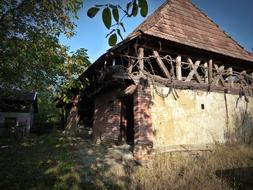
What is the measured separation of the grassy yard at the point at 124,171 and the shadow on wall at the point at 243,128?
1601mm

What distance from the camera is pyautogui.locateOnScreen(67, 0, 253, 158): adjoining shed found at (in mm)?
7801

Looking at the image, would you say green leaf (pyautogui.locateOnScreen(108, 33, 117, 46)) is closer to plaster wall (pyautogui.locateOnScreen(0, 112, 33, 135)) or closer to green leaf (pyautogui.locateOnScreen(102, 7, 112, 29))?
green leaf (pyautogui.locateOnScreen(102, 7, 112, 29))

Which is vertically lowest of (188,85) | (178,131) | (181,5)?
(178,131)

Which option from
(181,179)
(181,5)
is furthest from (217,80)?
(181,179)

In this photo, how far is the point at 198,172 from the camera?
19.6 feet

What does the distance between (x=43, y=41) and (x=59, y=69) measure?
3.46 ft

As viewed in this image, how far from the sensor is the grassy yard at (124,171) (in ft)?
17.1

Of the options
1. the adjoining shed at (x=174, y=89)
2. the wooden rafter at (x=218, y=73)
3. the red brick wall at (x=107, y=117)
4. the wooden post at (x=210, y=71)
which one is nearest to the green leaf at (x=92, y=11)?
the adjoining shed at (x=174, y=89)

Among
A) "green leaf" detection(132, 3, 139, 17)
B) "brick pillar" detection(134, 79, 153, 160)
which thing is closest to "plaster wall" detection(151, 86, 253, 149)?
"brick pillar" detection(134, 79, 153, 160)

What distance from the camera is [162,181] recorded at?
5.36 meters

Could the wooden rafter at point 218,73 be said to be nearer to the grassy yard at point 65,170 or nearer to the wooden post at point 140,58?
the wooden post at point 140,58

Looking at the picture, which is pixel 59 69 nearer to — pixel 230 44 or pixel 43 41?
pixel 43 41

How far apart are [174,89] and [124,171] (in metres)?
3.84

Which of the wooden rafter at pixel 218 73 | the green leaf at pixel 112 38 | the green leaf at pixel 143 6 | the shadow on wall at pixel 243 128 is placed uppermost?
the wooden rafter at pixel 218 73
